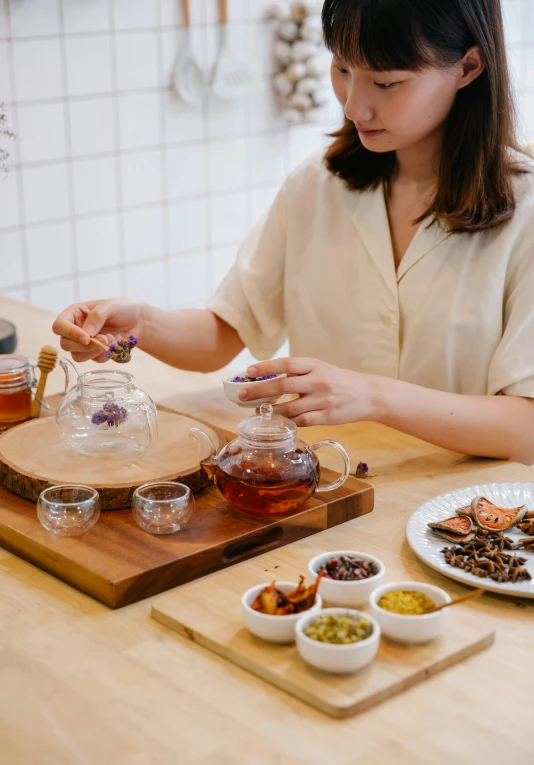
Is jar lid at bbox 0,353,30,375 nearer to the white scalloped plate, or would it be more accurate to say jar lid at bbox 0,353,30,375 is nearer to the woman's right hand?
the woman's right hand

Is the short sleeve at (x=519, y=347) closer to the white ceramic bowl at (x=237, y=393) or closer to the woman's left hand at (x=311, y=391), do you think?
the woman's left hand at (x=311, y=391)

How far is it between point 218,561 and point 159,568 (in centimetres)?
9

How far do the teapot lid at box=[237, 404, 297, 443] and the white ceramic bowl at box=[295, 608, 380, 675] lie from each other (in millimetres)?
332

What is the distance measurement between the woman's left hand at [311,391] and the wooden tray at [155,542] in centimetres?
13

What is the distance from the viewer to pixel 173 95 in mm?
3023

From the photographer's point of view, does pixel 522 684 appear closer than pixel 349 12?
Yes

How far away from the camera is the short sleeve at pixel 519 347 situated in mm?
1558

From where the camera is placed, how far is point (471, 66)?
157 centimetres

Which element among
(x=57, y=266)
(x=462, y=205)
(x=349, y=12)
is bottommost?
(x=57, y=266)

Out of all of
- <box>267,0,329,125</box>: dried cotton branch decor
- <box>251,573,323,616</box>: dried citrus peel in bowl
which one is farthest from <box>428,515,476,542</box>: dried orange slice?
<box>267,0,329,125</box>: dried cotton branch decor

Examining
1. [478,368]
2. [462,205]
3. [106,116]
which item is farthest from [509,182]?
[106,116]

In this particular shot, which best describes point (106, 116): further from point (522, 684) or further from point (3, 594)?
point (522, 684)

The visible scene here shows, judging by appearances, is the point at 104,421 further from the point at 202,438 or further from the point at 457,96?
the point at 457,96

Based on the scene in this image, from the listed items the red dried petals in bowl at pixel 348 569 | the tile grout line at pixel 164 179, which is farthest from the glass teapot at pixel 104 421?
the tile grout line at pixel 164 179
